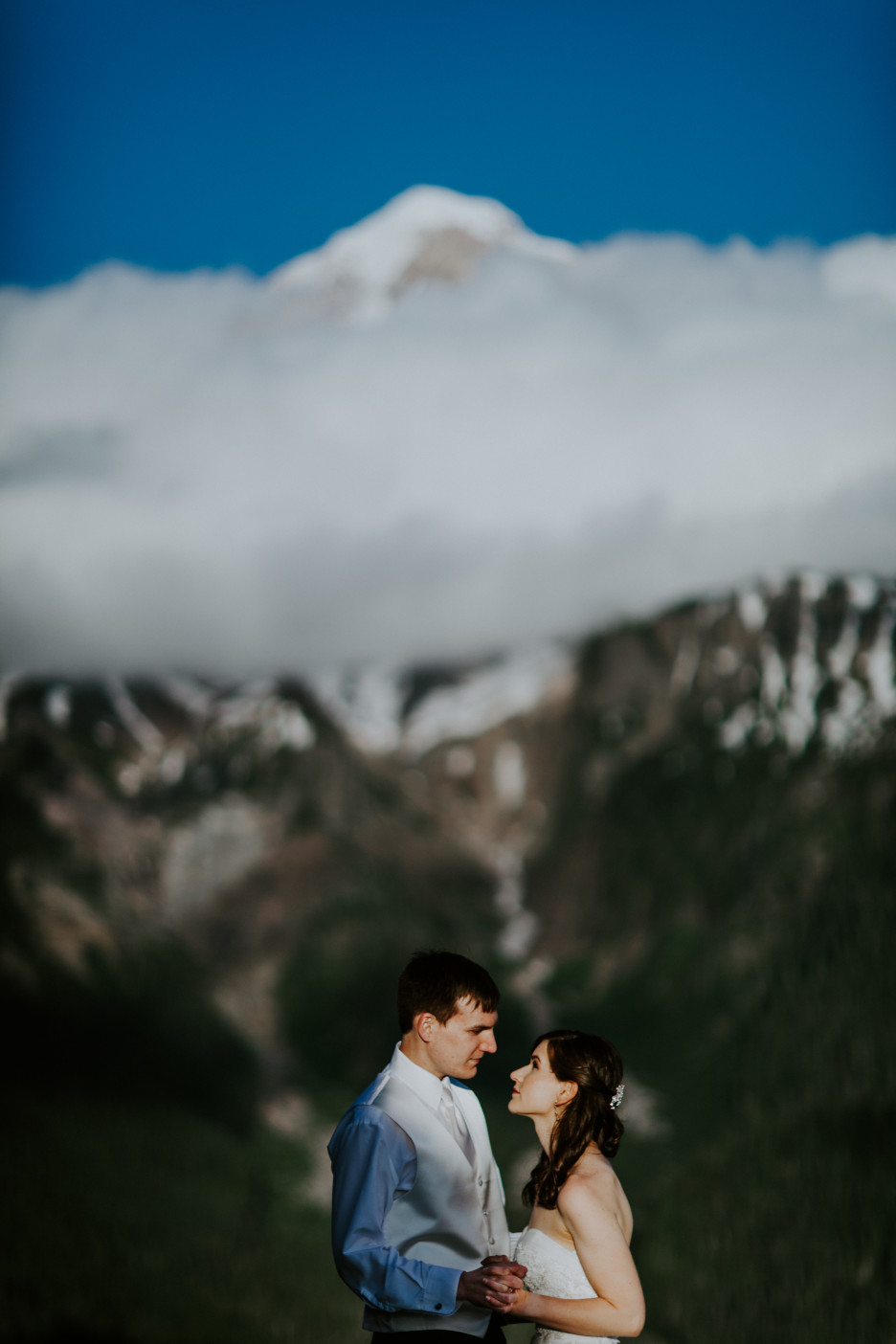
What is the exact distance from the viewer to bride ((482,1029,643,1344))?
7.50 metres

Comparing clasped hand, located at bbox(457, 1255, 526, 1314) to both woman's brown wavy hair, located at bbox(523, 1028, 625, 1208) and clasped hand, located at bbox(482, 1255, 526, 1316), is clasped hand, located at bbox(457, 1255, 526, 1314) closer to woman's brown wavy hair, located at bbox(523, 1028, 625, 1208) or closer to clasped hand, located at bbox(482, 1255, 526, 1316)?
clasped hand, located at bbox(482, 1255, 526, 1316)

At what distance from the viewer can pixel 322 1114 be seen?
6230 inches

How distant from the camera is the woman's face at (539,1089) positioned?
8094mm

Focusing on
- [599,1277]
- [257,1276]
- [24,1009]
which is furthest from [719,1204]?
[599,1277]

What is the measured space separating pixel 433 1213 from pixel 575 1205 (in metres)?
0.91

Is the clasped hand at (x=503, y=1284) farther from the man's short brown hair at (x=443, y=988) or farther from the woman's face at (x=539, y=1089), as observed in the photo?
the man's short brown hair at (x=443, y=988)

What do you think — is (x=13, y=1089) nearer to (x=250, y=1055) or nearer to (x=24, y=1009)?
(x=24, y=1009)

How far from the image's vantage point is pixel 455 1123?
816 centimetres

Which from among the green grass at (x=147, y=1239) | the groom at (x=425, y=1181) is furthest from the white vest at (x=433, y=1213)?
the green grass at (x=147, y=1239)

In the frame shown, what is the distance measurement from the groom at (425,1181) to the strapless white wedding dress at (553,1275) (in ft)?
0.98

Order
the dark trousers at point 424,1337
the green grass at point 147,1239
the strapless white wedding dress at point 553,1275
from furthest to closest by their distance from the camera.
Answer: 1. the green grass at point 147,1239
2. the strapless white wedding dress at point 553,1275
3. the dark trousers at point 424,1337

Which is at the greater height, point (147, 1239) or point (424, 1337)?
point (147, 1239)

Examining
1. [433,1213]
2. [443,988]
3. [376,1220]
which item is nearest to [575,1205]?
[433,1213]

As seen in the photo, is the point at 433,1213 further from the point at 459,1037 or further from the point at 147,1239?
the point at 147,1239
